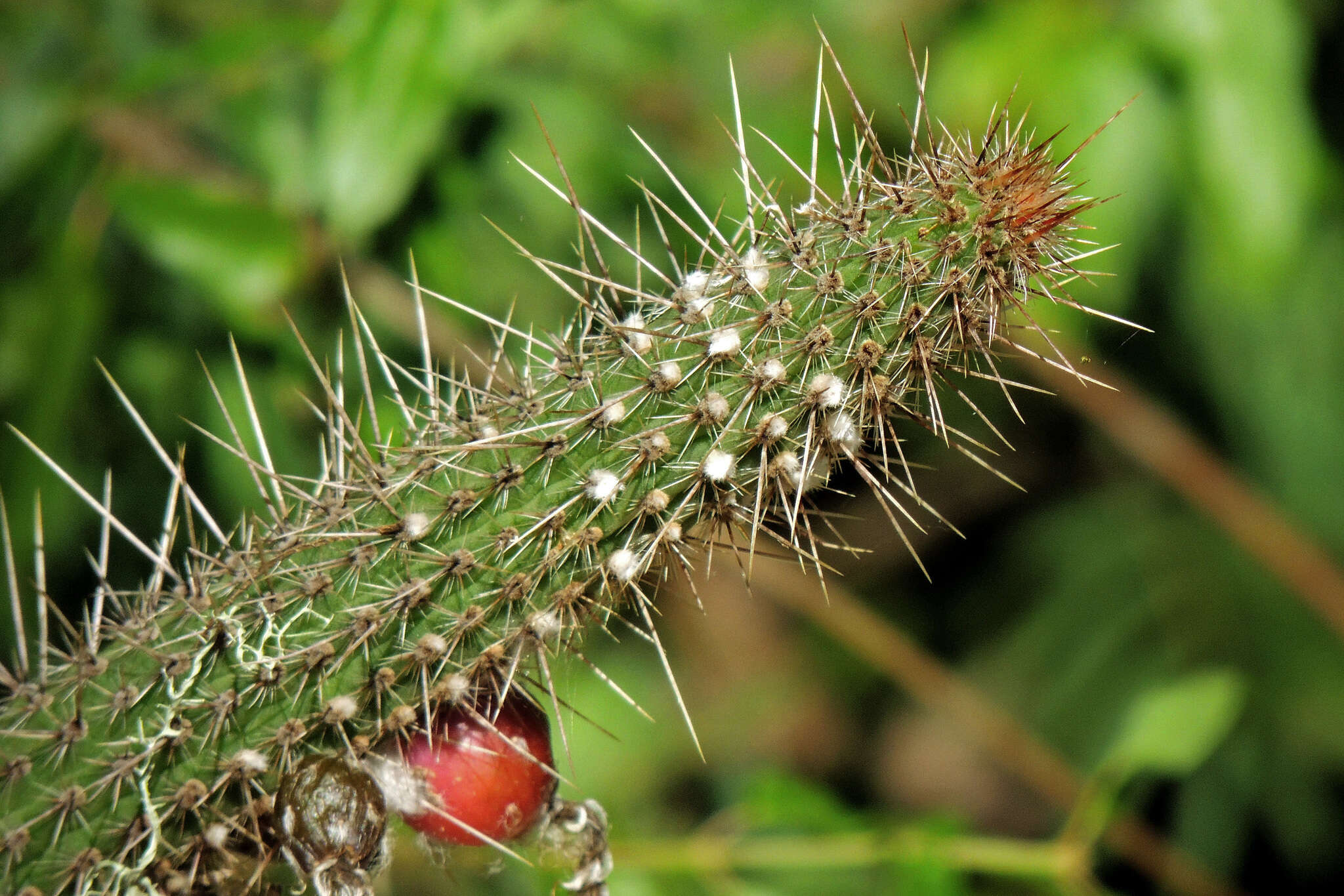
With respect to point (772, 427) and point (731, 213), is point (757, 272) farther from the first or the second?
point (731, 213)

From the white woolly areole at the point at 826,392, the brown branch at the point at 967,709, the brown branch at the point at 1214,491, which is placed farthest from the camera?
the brown branch at the point at 1214,491

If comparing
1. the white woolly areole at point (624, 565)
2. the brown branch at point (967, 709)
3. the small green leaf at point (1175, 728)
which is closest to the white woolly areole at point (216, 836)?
the white woolly areole at point (624, 565)

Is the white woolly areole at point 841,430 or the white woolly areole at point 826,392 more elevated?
the white woolly areole at point 826,392

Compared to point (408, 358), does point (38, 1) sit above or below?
above

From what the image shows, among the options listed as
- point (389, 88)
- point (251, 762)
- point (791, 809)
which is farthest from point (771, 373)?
point (791, 809)

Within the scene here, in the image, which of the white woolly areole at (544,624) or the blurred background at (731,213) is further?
the blurred background at (731,213)

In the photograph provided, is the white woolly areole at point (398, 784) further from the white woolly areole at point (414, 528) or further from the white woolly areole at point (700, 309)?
the white woolly areole at point (700, 309)

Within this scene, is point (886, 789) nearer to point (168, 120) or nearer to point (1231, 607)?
point (1231, 607)

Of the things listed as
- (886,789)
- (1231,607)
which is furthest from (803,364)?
(886,789)
